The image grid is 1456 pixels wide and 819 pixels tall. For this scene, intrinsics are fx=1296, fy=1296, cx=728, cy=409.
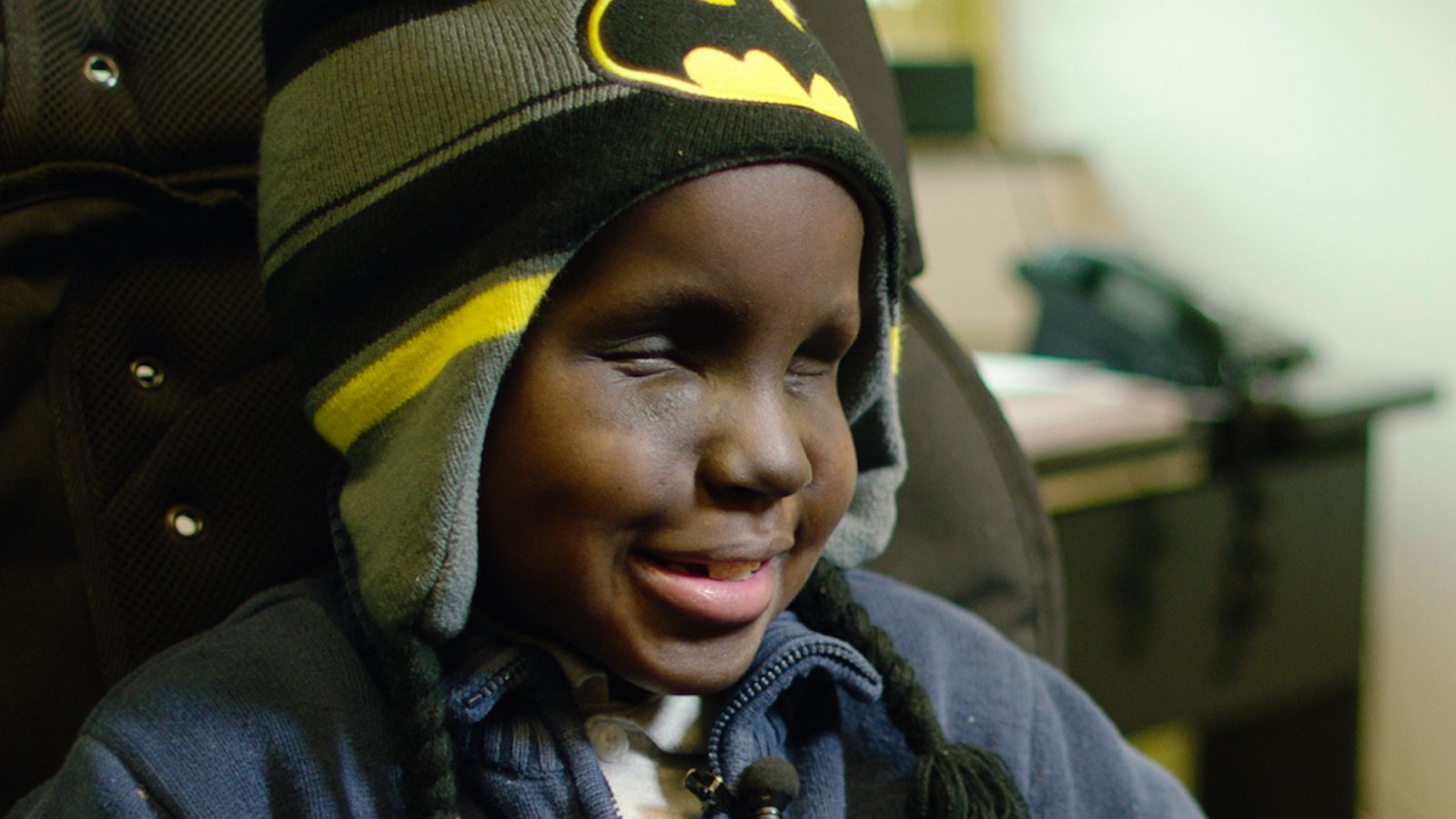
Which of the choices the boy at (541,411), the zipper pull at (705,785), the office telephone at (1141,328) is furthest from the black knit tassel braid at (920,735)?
the office telephone at (1141,328)

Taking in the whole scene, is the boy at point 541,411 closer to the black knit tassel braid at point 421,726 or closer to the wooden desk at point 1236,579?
the black knit tassel braid at point 421,726

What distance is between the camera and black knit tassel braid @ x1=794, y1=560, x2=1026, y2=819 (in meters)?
0.69

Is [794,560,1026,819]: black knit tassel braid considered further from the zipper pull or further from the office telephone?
the office telephone

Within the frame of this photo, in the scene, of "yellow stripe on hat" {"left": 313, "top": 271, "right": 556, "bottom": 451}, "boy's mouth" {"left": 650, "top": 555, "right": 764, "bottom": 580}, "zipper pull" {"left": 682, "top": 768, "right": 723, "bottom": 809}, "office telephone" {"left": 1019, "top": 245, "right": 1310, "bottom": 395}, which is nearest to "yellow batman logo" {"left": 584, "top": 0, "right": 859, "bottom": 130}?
"yellow stripe on hat" {"left": 313, "top": 271, "right": 556, "bottom": 451}

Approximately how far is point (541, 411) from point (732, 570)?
0.12 meters

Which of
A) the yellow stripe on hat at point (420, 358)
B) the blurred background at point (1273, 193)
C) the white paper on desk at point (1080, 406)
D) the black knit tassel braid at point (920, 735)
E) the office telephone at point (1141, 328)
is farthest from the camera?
the blurred background at point (1273, 193)

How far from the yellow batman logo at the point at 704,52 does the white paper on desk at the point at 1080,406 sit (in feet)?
1.84

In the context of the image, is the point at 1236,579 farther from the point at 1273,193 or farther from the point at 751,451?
the point at 751,451

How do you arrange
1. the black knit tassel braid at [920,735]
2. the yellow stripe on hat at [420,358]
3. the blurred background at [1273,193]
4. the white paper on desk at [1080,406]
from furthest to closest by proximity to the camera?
the blurred background at [1273,193]
the white paper on desk at [1080,406]
the black knit tassel braid at [920,735]
the yellow stripe on hat at [420,358]

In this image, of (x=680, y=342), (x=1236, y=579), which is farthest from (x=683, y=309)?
(x=1236, y=579)

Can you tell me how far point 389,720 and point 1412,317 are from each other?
1478mm

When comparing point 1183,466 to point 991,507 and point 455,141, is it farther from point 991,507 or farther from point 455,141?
point 455,141

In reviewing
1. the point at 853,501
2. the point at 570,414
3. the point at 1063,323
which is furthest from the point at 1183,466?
the point at 570,414

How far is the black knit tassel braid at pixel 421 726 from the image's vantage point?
609mm
